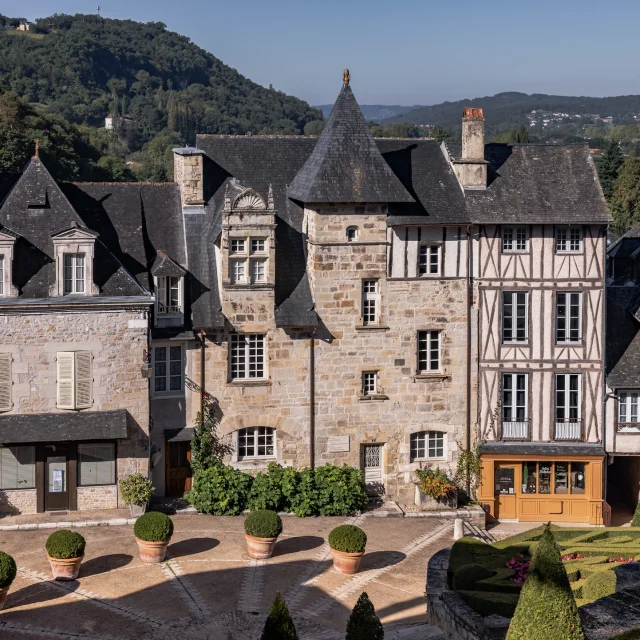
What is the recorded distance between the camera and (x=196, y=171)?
32.2 meters

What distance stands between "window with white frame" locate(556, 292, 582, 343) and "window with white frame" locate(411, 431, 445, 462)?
4635mm

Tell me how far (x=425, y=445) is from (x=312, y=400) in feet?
12.4

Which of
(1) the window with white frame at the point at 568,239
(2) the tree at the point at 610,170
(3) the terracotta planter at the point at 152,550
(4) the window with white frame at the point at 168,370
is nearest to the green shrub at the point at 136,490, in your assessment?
(4) the window with white frame at the point at 168,370

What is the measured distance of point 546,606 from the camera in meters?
15.6

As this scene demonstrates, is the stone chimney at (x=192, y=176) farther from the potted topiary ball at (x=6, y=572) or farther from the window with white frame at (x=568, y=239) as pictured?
the potted topiary ball at (x=6, y=572)

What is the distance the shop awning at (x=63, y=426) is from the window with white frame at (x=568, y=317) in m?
12.9

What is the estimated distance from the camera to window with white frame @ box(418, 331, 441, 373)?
3247cm

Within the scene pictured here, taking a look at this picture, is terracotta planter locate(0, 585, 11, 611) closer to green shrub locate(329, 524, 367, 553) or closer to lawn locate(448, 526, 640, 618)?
green shrub locate(329, 524, 367, 553)

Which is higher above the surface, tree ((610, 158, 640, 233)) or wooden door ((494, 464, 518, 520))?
tree ((610, 158, 640, 233))

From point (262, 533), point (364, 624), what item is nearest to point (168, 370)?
point (262, 533)

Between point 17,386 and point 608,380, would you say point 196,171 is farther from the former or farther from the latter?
point 608,380

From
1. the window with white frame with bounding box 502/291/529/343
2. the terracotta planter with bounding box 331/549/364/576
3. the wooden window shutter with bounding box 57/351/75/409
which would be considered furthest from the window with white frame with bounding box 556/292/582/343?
the wooden window shutter with bounding box 57/351/75/409

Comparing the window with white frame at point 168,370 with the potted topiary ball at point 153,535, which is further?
the window with white frame at point 168,370

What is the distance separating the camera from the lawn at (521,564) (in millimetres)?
21203
